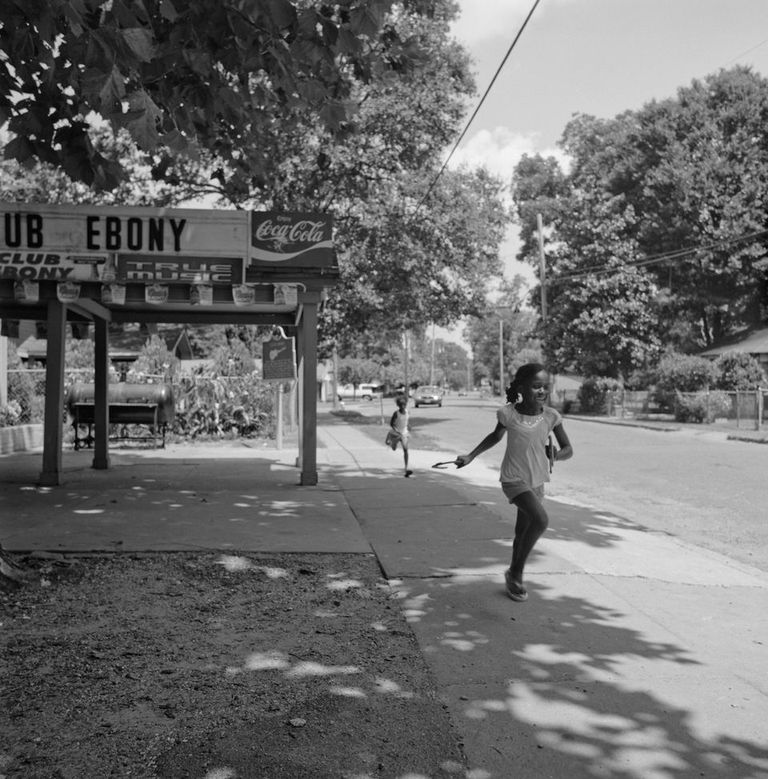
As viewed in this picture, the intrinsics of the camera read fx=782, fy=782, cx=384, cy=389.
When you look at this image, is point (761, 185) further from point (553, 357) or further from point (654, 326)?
point (553, 357)

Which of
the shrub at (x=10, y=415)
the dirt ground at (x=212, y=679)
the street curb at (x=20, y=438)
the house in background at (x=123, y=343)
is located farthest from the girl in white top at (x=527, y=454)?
the shrub at (x=10, y=415)

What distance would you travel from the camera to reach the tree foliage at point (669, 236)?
3731cm

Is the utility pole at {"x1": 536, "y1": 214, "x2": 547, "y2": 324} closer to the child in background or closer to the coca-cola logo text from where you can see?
the child in background

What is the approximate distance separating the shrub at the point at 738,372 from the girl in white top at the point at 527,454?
2781cm

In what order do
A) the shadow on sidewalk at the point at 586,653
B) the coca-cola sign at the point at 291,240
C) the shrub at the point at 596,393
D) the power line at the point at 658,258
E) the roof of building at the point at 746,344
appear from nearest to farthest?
1. the shadow on sidewalk at the point at 586,653
2. the coca-cola sign at the point at 291,240
3. the roof of building at the point at 746,344
4. the power line at the point at 658,258
5. the shrub at the point at 596,393

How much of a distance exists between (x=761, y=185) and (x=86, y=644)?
3940 cm

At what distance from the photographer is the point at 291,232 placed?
34.4 ft

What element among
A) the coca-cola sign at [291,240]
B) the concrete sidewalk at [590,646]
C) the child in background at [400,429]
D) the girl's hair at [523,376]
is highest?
the coca-cola sign at [291,240]

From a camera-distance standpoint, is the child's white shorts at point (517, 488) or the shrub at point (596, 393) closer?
the child's white shorts at point (517, 488)

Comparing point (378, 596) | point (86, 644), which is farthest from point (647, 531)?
point (86, 644)

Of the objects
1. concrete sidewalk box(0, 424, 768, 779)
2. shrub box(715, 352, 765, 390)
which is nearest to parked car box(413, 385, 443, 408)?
shrub box(715, 352, 765, 390)

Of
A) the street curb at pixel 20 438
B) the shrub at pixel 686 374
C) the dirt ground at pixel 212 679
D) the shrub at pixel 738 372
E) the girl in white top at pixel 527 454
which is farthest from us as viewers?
the shrub at pixel 686 374

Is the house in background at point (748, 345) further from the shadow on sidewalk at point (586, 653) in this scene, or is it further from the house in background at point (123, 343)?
the shadow on sidewalk at point (586, 653)

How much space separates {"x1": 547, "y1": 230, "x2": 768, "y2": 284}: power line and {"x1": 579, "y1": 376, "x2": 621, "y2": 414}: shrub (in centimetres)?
548
